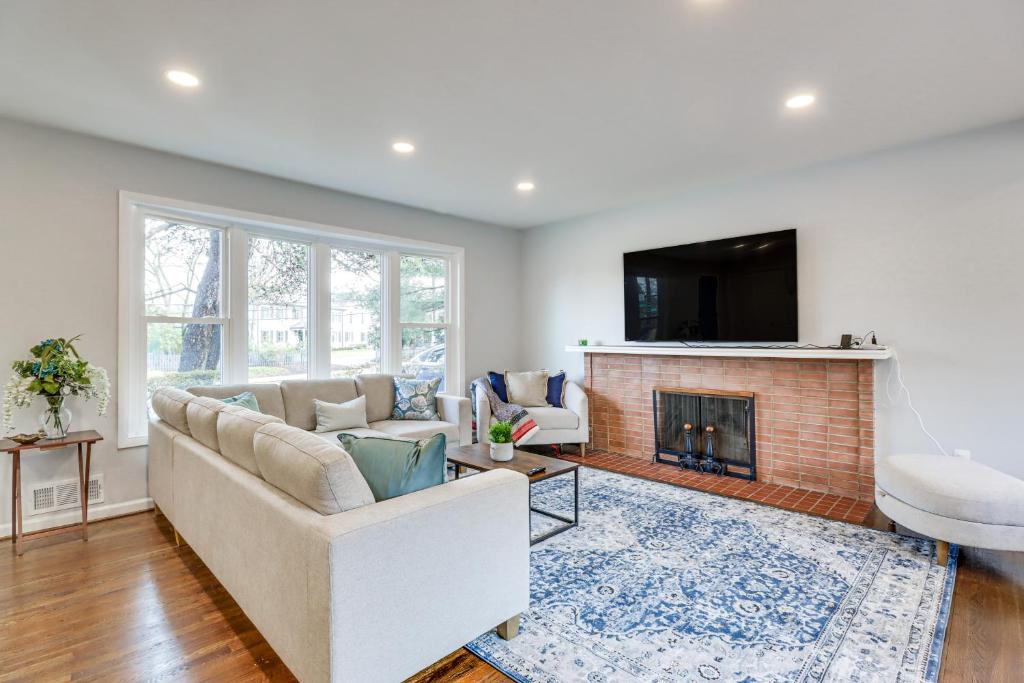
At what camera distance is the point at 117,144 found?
336 centimetres

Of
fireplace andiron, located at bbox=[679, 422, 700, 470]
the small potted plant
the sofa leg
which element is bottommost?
the sofa leg

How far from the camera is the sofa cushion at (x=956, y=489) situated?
7.70 ft

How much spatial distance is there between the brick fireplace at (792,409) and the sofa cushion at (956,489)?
85 cm

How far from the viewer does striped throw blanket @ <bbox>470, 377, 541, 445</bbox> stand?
13.8 feet

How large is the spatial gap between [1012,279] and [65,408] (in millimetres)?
6143

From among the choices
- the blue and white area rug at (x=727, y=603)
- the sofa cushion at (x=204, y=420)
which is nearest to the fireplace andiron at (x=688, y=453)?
the blue and white area rug at (x=727, y=603)

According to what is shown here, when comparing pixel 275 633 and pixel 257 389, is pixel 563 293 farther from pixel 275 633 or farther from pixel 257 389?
pixel 275 633

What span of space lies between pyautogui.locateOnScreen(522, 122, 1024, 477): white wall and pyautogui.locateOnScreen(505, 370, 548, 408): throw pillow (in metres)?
2.23

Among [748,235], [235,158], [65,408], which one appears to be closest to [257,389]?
[65,408]

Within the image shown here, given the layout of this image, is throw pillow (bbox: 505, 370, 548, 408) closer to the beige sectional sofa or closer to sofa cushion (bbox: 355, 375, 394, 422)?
sofa cushion (bbox: 355, 375, 394, 422)

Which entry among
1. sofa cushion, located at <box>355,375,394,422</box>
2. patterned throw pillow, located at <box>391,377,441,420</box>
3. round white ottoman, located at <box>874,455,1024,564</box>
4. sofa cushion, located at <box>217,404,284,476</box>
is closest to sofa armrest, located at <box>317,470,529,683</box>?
sofa cushion, located at <box>217,404,284,476</box>

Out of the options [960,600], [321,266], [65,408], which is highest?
[321,266]

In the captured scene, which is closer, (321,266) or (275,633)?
(275,633)

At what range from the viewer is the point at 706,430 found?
4.47 m
